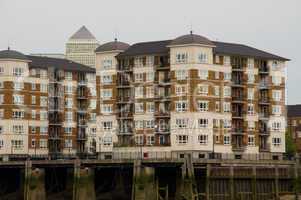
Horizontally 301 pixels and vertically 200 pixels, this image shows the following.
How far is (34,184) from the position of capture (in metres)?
120

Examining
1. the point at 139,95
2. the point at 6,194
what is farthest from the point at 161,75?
the point at 6,194

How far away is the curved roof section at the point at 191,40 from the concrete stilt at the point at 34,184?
105 ft

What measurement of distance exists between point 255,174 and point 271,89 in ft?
117

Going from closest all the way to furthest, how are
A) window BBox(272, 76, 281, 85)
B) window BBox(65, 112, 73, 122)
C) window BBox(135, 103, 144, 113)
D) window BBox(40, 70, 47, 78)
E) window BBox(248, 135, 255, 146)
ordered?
window BBox(135, 103, 144, 113), window BBox(248, 135, 255, 146), window BBox(272, 76, 281, 85), window BBox(40, 70, 47, 78), window BBox(65, 112, 73, 122)

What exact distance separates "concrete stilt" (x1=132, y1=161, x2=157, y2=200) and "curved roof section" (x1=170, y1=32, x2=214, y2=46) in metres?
29.8

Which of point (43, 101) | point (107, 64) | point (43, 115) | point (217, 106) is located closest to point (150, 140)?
point (217, 106)

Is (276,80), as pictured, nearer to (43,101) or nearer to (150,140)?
(150,140)

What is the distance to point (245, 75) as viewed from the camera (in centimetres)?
14312

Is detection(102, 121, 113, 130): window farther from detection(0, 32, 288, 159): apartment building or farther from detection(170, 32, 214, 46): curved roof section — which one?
detection(170, 32, 214, 46): curved roof section

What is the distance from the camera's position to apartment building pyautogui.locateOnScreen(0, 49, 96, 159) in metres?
155

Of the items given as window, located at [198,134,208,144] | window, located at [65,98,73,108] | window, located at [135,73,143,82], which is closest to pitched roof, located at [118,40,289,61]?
window, located at [135,73,143,82]

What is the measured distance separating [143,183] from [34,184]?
59.6ft

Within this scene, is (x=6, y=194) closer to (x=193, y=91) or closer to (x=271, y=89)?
(x=193, y=91)

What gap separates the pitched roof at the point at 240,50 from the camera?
14162 centimetres
